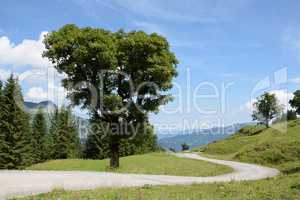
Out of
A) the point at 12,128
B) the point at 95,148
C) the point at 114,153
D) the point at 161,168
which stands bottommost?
the point at 95,148

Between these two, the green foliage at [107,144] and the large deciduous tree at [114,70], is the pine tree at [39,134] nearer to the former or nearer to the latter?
the green foliage at [107,144]

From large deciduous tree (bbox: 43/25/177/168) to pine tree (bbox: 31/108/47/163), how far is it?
64951 millimetres

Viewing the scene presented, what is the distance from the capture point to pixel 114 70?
2734 centimetres

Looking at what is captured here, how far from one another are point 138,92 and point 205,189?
14.1 m

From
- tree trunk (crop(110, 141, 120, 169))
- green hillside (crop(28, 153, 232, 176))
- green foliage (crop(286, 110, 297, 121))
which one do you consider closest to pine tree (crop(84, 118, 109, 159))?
green hillside (crop(28, 153, 232, 176))

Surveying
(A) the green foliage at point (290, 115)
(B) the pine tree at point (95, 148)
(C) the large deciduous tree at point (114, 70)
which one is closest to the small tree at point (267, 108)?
(A) the green foliage at point (290, 115)

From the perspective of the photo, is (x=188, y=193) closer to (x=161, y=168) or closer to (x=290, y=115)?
(x=161, y=168)

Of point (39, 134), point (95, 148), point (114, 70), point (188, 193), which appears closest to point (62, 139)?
point (39, 134)

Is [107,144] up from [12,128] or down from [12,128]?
down

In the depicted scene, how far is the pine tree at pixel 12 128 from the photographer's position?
62156 mm

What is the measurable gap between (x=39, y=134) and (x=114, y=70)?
70.7 metres

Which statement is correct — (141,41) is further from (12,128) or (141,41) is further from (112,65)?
(12,128)

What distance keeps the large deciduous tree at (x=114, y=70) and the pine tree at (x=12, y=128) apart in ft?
123

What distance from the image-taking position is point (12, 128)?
205 ft
